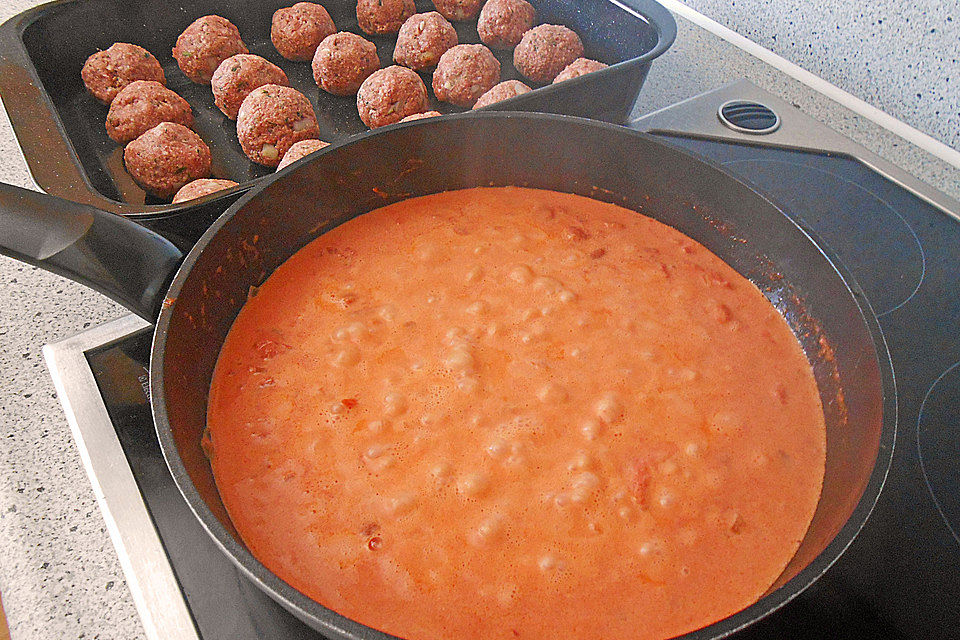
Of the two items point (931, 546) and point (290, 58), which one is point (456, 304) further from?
point (290, 58)

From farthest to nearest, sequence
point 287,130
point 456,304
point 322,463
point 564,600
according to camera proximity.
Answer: point 287,130
point 456,304
point 322,463
point 564,600

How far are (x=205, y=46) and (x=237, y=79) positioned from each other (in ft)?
0.51

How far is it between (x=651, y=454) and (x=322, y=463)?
17.0 inches

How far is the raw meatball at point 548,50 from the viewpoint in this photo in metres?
1.60

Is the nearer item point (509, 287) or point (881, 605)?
point (881, 605)

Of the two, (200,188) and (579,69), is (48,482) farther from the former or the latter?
(579,69)

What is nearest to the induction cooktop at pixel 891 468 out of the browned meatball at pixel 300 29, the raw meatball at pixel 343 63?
the raw meatball at pixel 343 63

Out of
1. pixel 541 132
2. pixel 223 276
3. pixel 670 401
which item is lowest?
pixel 670 401

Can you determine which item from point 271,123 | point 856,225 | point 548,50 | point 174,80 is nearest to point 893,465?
point 856,225

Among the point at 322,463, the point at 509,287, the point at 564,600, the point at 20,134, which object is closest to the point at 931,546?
the point at 564,600

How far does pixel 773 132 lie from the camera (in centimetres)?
139

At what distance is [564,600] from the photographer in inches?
30.0

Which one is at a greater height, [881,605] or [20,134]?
[20,134]

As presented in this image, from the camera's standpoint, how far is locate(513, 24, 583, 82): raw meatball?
1.60 metres
